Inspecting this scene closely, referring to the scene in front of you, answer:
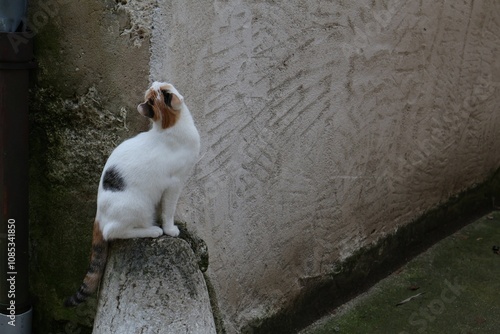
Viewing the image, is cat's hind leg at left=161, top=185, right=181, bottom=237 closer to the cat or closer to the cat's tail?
the cat

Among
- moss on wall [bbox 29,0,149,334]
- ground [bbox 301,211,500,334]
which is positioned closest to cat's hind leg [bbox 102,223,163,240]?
moss on wall [bbox 29,0,149,334]

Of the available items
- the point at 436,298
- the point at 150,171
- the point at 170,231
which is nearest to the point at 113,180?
the point at 150,171

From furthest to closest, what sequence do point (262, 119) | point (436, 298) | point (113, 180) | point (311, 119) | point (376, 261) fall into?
Result: point (376, 261)
point (436, 298)
point (311, 119)
point (262, 119)
point (113, 180)

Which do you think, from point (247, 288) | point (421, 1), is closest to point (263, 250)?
point (247, 288)

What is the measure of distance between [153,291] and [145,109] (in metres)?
0.65

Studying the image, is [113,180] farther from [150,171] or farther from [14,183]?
[14,183]

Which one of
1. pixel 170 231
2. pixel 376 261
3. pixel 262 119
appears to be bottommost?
pixel 376 261

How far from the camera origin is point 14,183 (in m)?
3.37

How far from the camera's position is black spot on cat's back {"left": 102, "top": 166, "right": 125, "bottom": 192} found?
2.72 meters

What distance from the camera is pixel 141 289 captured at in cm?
267

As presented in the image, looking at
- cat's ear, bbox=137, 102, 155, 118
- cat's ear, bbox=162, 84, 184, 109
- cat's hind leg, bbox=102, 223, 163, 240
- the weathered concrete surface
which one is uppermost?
cat's ear, bbox=162, 84, 184, 109

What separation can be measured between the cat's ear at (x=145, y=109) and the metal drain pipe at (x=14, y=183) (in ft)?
3.09

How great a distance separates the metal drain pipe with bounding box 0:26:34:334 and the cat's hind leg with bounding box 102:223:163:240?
0.79m

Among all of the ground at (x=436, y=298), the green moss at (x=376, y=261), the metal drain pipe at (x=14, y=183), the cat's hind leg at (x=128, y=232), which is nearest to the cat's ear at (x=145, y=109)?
the cat's hind leg at (x=128, y=232)
